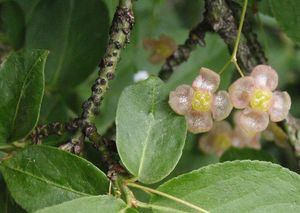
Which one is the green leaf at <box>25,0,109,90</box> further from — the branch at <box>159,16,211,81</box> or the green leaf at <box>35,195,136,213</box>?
the green leaf at <box>35,195,136,213</box>

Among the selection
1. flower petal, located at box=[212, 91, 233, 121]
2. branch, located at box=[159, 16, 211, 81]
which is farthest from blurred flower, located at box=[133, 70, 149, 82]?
flower petal, located at box=[212, 91, 233, 121]

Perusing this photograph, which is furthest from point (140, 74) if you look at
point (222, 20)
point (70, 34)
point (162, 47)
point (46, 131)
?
point (46, 131)

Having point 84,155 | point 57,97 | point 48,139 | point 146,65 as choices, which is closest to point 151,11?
point 146,65

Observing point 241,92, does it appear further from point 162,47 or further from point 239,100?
point 162,47

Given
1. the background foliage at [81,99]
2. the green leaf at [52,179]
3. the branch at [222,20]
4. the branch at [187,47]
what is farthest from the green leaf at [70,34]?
the green leaf at [52,179]

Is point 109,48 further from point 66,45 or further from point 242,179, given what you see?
point 66,45

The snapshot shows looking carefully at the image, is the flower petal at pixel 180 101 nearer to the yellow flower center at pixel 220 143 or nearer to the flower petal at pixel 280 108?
the flower petal at pixel 280 108
